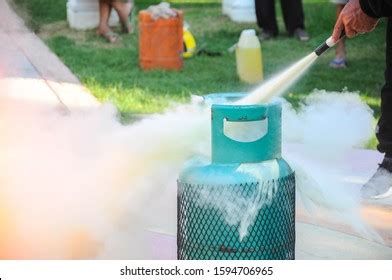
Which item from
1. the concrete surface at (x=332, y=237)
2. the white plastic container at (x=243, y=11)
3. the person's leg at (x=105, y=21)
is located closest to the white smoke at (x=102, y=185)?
the concrete surface at (x=332, y=237)

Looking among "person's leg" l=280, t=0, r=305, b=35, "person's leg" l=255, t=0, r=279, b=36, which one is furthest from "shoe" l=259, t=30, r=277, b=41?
"person's leg" l=280, t=0, r=305, b=35

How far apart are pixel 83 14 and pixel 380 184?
3.18m

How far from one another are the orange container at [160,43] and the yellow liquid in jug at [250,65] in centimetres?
42

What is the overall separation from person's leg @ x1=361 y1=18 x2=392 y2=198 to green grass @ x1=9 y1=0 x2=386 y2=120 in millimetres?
1065

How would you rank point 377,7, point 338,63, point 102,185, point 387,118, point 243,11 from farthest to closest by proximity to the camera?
point 243,11 → point 338,63 → point 387,118 → point 102,185 → point 377,7

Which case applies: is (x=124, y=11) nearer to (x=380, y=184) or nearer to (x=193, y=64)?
(x=193, y=64)

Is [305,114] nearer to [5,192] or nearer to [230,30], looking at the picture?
[5,192]

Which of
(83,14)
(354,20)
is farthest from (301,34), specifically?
(354,20)

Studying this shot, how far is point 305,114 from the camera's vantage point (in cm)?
275

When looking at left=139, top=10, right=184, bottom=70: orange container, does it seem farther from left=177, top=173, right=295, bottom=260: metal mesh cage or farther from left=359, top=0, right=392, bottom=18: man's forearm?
left=177, top=173, right=295, bottom=260: metal mesh cage

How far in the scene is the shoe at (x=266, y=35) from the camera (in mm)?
5809

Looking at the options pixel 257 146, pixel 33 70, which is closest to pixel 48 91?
pixel 33 70

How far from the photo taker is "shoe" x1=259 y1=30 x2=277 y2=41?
5809mm

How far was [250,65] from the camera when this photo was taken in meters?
4.75
